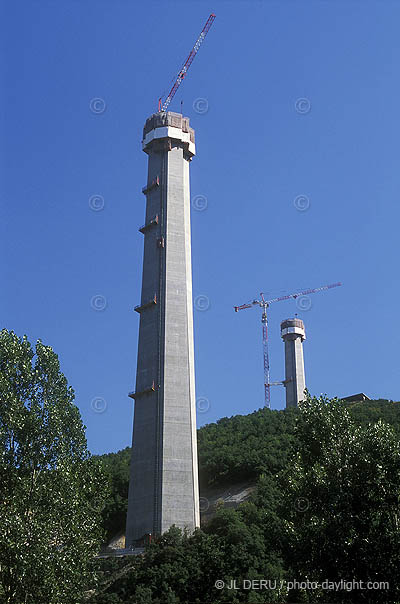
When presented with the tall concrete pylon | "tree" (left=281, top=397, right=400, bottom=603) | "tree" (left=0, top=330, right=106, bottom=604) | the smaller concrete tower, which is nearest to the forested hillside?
the tall concrete pylon

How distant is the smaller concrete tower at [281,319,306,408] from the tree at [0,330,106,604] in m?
73.6

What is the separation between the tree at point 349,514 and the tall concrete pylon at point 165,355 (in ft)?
86.0

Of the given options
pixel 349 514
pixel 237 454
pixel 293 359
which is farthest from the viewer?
pixel 293 359

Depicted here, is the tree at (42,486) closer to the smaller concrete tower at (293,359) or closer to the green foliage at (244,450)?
the green foliage at (244,450)

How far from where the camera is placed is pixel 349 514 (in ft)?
103

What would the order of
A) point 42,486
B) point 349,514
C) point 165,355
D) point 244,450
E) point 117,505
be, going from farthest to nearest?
1. point 244,450
2. point 117,505
3. point 165,355
4. point 42,486
5. point 349,514

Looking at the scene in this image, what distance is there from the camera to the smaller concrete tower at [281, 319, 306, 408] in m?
110

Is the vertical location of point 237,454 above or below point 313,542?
above

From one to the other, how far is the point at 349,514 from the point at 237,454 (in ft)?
153

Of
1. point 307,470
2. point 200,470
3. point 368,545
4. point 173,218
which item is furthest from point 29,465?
point 200,470

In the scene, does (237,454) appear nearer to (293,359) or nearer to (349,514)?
(293,359)

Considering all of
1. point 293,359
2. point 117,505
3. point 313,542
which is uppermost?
point 293,359

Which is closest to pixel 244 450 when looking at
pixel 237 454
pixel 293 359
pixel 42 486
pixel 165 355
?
pixel 237 454


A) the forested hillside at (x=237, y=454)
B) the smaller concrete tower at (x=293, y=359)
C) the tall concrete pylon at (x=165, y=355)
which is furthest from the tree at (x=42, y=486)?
the smaller concrete tower at (x=293, y=359)
